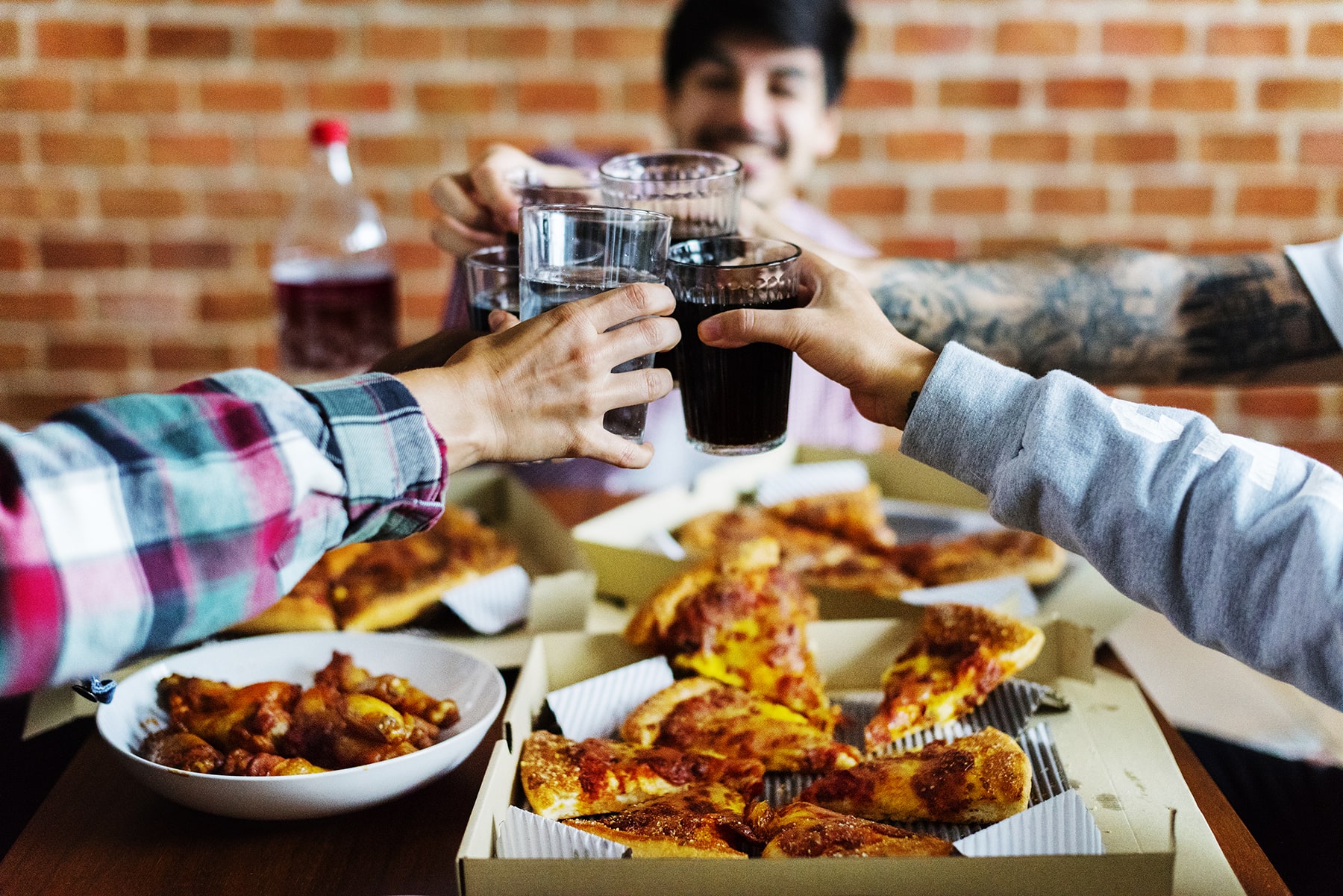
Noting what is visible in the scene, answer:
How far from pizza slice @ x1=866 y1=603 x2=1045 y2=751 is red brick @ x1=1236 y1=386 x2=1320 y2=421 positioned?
7.59 ft

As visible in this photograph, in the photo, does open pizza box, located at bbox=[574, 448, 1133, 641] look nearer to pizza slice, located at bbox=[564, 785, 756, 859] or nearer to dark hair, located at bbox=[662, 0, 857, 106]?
pizza slice, located at bbox=[564, 785, 756, 859]

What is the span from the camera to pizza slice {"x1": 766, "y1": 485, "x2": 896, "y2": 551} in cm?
183

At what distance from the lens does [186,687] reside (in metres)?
1.16

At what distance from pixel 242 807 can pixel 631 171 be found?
770 mm

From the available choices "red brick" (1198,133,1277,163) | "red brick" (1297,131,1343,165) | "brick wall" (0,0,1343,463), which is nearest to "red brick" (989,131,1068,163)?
"brick wall" (0,0,1343,463)

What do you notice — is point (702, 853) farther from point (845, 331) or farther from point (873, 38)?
point (873, 38)

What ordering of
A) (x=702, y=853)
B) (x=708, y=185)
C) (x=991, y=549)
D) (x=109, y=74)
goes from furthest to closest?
(x=109, y=74)
(x=991, y=549)
(x=708, y=185)
(x=702, y=853)

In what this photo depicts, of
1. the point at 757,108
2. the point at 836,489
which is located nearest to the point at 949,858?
the point at 836,489

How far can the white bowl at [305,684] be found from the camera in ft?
3.35

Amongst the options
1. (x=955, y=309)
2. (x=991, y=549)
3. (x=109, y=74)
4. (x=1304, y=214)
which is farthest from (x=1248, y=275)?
(x=109, y=74)

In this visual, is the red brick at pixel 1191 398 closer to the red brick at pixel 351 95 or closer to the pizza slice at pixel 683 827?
the red brick at pixel 351 95

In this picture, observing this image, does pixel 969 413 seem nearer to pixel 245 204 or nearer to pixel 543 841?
pixel 543 841

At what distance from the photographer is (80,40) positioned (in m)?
3.07

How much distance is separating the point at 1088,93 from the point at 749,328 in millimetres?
2377
